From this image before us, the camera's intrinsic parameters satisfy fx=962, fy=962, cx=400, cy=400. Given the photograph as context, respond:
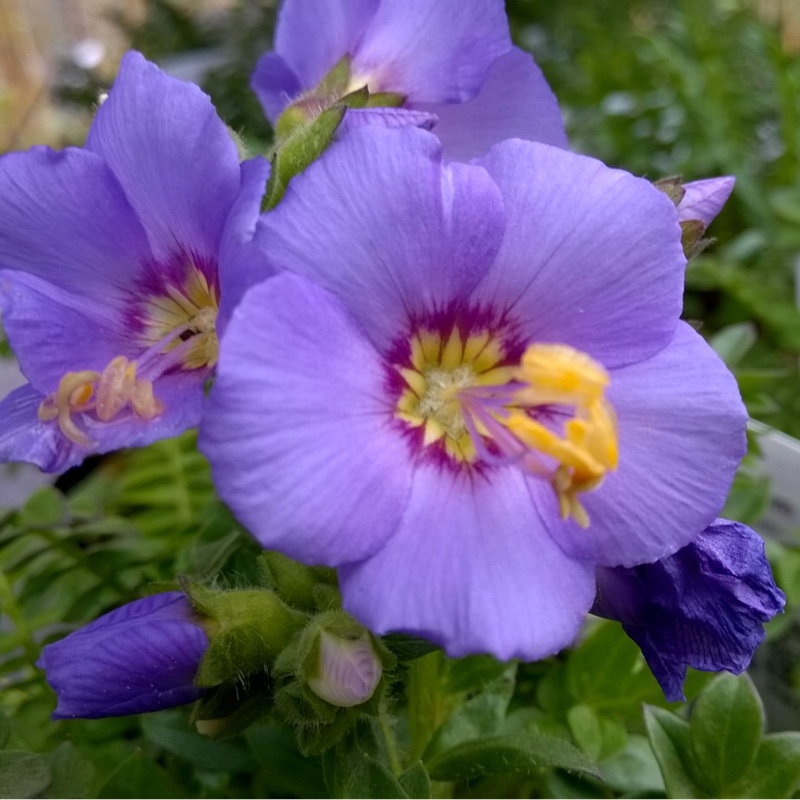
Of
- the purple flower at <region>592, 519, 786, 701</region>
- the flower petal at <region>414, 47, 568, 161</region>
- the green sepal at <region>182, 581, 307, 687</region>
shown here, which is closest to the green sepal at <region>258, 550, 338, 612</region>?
the green sepal at <region>182, 581, 307, 687</region>

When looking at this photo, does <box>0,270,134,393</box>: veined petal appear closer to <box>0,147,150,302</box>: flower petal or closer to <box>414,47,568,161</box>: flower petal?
<box>0,147,150,302</box>: flower petal

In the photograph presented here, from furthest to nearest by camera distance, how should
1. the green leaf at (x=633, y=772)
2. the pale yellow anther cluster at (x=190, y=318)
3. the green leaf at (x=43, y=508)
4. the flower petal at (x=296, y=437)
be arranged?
the green leaf at (x=43, y=508) → the green leaf at (x=633, y=772) → the pale yellow anther cluster at (x=190, y=318) → the flower petal at (x=296, y=437)

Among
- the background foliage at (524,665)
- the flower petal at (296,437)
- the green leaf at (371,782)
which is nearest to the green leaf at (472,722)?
the background foliage at (524,665)

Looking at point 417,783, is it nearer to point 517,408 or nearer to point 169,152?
point 517,408

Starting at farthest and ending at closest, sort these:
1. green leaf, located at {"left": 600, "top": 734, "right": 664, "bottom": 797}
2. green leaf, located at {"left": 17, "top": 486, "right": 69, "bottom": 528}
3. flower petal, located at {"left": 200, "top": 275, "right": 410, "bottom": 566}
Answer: green leaf, located at {"left": 17, "top": 486, "right": 69, "bottom": 528} < green leaf, located at {"left": 600, "top": 734, "right": 664, "bottom": 797} < flower petal, located at {"left": 200, "top": 275, "right": 410, "bottom": 566}

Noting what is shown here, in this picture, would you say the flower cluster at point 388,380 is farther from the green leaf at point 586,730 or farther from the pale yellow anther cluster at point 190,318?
the green leaf at point 586,730

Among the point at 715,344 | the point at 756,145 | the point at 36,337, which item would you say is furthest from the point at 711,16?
the point at 36,337
